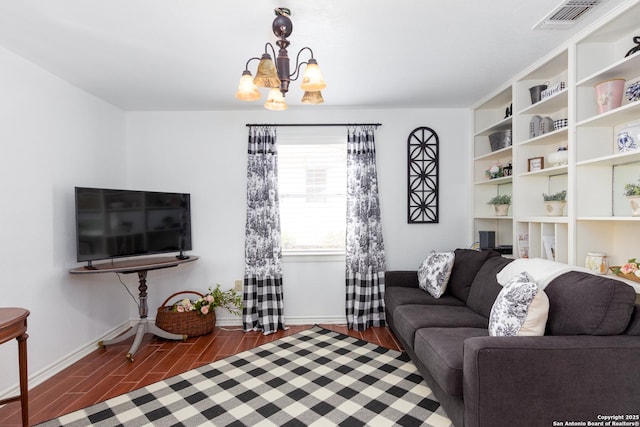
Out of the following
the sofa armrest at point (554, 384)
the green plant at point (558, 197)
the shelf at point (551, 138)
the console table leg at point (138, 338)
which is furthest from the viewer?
the console table leg at point (138, 338)

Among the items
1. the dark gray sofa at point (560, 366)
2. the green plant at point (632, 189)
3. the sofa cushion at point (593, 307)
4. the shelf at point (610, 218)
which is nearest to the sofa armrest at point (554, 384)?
the dark gray sofa at point (560, 366)

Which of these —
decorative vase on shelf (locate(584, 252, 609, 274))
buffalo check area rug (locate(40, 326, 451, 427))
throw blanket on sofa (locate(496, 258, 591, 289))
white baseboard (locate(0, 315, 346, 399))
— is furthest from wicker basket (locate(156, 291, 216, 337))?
decorative vase on shelf (locate(584, 252, 609, 274))

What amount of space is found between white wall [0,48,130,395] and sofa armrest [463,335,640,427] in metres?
3.01

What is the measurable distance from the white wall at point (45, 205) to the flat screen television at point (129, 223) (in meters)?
0.24

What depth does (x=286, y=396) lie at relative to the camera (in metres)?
2.09

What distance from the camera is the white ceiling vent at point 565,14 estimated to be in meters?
1.70

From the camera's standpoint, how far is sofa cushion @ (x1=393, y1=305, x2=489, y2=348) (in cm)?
219

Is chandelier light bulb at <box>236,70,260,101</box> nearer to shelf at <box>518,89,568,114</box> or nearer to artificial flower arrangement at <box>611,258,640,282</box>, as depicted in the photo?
shelf at <box>518,89,568,114</box>

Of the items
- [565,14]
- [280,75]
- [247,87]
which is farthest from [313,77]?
[565,14]

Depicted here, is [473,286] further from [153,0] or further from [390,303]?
[153,0]

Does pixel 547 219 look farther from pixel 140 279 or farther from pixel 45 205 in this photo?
pixel 45 205

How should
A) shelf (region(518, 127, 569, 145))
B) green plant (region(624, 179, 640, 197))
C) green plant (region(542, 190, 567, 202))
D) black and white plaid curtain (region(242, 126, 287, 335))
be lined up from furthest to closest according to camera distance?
black and white plaid curtain (region(242, 126, 287, 335)) → green plant (region(542, 190, 567, 202)) → shelf (region(518, 127, 569, 145)) → green plant (region(624, 179, 640, 197))

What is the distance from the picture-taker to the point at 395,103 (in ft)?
10.8

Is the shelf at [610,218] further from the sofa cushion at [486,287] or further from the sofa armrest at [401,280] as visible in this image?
the sofa armrest at [401,280]
